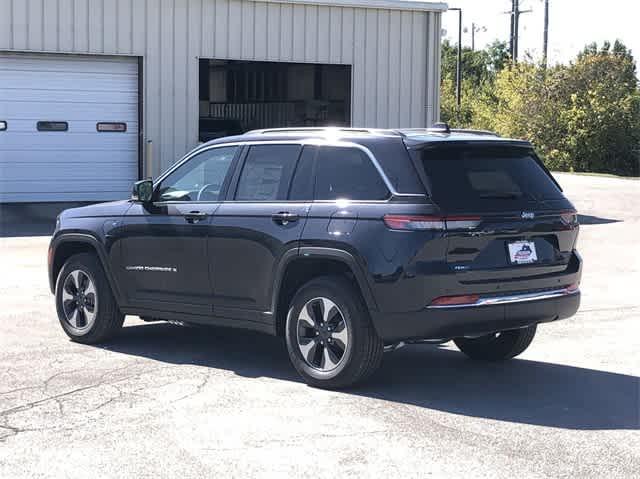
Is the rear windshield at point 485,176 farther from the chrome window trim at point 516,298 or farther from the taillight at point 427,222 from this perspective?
the chrome window trim at point 516,298

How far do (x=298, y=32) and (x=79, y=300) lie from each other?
15267mm

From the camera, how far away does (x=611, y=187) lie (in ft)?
105

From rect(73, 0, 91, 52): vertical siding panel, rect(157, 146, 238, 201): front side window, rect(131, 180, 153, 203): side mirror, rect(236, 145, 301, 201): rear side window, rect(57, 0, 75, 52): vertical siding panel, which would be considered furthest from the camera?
rect(73, 0, 91, 52): vertical siding panel

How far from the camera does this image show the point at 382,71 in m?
24.8

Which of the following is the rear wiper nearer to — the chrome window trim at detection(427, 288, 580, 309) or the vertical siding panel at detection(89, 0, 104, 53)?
the chrome window trim at detection(427, 288, 580, 309)

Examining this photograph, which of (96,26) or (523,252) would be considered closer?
(523,252)

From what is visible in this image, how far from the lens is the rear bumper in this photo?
709cm

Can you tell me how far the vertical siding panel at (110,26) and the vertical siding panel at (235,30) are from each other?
2.30 meters

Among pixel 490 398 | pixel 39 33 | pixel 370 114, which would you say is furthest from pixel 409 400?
pixel 370 114

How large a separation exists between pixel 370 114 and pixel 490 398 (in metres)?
17.8

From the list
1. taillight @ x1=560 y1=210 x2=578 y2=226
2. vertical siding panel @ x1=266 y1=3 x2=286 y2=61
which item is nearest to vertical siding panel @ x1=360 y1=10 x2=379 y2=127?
vertical siding panel @ x1=266 y1=3 x2=286 y2=61

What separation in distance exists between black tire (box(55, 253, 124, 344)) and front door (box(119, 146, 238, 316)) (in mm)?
247

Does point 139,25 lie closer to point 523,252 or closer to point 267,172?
point 267,172

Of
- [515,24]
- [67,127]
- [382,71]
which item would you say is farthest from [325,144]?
[515,24]
